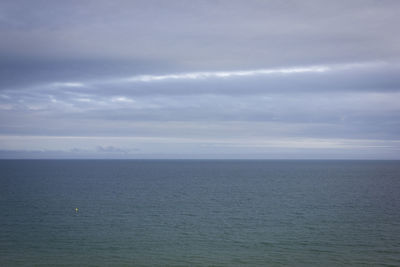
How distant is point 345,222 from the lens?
45750 millimetres

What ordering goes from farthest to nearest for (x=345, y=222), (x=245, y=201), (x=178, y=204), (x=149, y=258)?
(x=245, y=201) < (x=178, y=204) < (x=345, y=222) < (x=149, y=258)

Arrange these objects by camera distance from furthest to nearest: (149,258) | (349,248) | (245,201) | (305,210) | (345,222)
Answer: (245,201) → (305,210) → (345,222) → (349,248) → (149,258)

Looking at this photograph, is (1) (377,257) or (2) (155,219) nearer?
(1) (377,257)

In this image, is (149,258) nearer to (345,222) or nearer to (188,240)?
(188,240)

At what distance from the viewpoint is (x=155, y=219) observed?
47875 mm

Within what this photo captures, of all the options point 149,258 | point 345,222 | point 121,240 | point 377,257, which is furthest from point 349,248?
point 121,240

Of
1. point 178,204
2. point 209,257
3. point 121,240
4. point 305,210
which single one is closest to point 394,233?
point 305,210

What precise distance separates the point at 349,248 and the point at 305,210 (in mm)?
22097

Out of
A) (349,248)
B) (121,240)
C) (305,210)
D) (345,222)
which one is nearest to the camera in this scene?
(349,248)

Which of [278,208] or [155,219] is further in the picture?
[278,208]

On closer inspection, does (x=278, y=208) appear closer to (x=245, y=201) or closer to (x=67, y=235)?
(x=245, y=201)

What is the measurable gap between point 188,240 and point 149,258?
6708 mm

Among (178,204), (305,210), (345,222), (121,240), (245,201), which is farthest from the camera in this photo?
(245,201)

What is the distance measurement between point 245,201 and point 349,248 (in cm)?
3281
